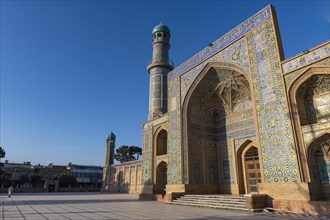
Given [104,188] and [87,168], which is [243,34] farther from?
[87,168]

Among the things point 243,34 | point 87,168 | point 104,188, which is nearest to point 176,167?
point 243,34

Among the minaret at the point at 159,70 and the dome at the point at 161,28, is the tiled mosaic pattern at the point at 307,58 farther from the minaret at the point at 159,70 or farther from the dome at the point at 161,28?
the dome at the point at 161,28

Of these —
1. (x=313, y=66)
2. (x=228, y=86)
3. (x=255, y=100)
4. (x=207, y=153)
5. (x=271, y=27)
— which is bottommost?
(x=207, y=153)

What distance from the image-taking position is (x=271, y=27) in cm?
868

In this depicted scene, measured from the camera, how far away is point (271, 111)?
7.99m

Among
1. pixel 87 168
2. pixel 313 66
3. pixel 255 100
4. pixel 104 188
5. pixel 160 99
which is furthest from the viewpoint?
pixel 87 168

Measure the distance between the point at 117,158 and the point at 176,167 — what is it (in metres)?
28.0

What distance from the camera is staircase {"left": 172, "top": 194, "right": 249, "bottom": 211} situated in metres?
7.75

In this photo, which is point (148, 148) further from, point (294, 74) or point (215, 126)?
point (294, 74)

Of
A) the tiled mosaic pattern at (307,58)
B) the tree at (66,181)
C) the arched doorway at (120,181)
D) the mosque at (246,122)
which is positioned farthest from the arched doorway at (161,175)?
the tree at (66,181)

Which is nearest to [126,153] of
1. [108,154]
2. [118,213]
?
[108,154]

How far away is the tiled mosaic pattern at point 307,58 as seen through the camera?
693 cm

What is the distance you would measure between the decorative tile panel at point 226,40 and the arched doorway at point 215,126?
2.90 ft

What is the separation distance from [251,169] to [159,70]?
10.9 m
